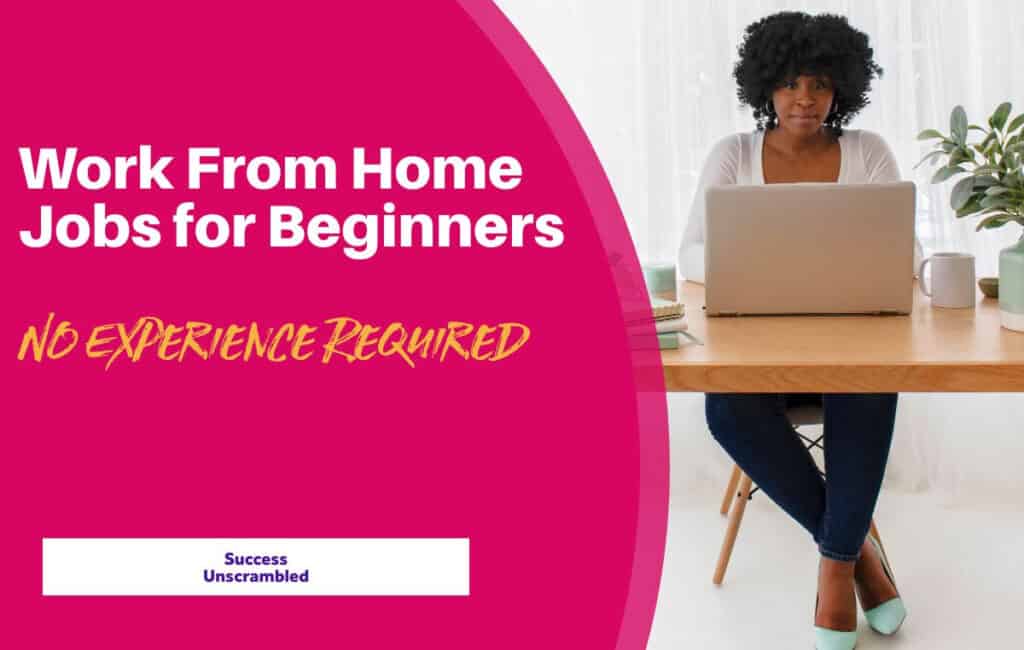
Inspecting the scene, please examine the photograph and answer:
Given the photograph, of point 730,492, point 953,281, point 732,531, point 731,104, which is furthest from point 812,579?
point 731,104

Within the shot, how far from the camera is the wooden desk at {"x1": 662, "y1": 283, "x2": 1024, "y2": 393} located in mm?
1275

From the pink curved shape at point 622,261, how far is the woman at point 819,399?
0.70 ft

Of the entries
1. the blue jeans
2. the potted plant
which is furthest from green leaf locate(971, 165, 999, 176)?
the blue jeans

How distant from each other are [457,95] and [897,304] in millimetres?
924

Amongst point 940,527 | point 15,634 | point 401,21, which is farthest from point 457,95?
point 940,527

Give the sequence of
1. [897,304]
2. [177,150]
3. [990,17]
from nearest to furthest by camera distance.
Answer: [897,304] < [177,150] < [990,17]

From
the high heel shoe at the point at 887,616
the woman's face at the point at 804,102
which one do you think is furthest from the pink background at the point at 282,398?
the woman's face at the point at 804,102

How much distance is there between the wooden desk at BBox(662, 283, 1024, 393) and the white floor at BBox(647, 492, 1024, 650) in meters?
0.70

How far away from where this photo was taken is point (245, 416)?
184 cm

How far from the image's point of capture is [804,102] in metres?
2.22

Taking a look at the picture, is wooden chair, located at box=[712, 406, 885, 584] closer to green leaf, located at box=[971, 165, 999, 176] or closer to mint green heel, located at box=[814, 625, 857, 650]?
mint green heel, located at box=[814, 625, 857, 650]

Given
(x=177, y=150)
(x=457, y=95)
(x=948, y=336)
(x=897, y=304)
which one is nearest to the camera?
(x=948, y=336)

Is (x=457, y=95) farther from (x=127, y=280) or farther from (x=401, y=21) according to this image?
(x=127, y=280)

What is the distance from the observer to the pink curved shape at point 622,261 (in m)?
1.91
